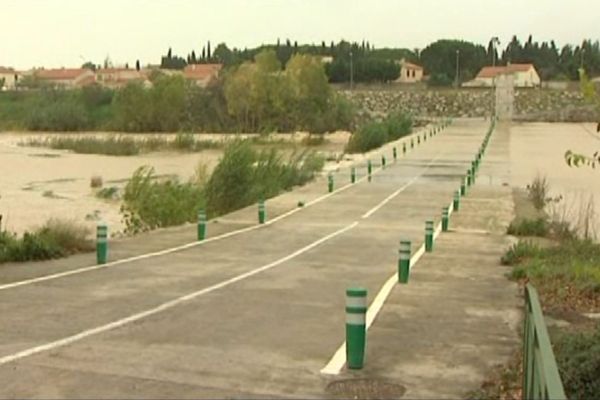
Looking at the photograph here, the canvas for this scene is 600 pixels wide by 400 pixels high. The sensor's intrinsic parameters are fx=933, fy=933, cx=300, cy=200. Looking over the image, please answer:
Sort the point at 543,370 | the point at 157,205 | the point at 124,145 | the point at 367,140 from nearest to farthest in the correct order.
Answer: the point at 543,370
the point at 157,205
the point at 367,140
the point at 124,145

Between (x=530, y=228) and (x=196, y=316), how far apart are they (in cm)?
1166

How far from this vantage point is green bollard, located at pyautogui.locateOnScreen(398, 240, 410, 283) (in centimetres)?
1354

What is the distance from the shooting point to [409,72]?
19325cm

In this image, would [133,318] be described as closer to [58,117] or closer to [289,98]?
[289,98]

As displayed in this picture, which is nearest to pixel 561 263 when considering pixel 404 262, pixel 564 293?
pixel 564 293

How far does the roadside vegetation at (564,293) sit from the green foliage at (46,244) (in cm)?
792

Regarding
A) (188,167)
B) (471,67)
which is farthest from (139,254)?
(471,67)

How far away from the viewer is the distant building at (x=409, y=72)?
184 m

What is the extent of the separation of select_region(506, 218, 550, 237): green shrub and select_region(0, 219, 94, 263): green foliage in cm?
952

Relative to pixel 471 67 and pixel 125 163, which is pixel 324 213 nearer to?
pixel 125 163

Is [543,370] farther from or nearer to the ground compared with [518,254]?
farther from the ground

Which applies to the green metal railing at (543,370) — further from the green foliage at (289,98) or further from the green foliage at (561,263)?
the green foliage at (289,98)

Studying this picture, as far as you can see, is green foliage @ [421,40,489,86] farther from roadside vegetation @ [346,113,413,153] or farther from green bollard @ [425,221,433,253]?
green bollard @ [425,221,433,253]

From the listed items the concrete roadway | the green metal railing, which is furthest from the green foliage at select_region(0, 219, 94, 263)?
the green metal railing
